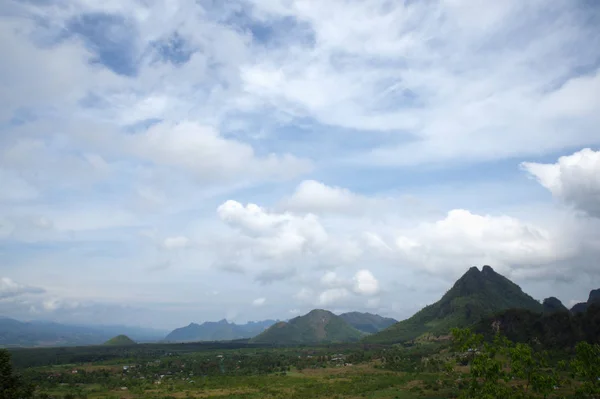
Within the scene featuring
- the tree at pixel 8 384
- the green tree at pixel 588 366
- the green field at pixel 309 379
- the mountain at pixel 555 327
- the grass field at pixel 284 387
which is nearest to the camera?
the tree at pixel 8 384

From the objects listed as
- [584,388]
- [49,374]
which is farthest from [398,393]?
[49,374]

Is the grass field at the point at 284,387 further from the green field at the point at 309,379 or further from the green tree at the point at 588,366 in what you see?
the green tree at the point at 588,366

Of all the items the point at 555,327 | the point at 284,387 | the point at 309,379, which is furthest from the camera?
the point at 555,327

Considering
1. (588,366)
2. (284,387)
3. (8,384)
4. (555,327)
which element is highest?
(555,327)

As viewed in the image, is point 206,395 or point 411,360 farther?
point 411,360

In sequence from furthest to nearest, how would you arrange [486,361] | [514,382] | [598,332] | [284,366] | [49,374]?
1. [284,366]
2. [49,374]
3. [598,332]
4. [514,382]
5. [486,361]

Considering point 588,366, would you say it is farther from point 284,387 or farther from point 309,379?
point 309,379

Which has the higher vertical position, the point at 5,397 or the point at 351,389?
the point at 5,397

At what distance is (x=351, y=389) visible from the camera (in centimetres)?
12962

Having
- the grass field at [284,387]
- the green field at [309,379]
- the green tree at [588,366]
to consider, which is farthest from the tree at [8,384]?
the green tree at [588,366]

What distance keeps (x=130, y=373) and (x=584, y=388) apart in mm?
173403

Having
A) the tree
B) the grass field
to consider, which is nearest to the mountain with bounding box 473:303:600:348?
the grass field

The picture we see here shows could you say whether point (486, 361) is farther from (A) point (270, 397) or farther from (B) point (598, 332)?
(B) point (598, 332)

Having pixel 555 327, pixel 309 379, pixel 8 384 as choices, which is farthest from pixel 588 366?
pixel 555 327
